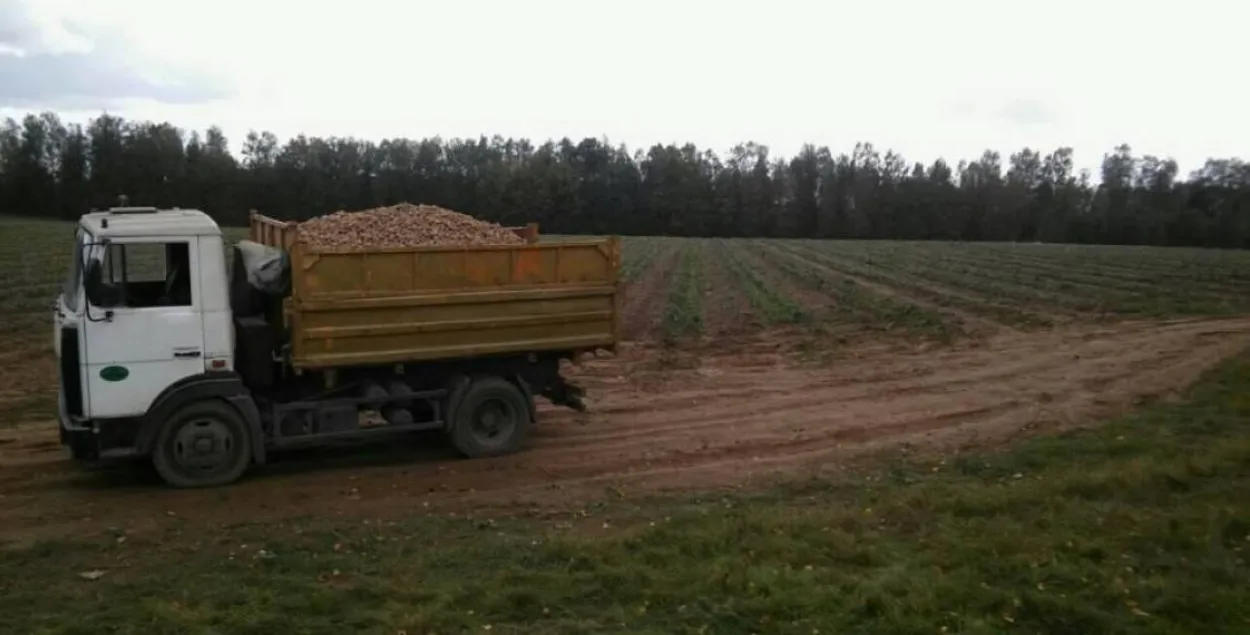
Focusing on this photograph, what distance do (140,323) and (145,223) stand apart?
2.82 feet

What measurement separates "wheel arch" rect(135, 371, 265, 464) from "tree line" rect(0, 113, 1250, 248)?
51.1 meters

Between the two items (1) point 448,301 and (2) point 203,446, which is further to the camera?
(1) point 448,301

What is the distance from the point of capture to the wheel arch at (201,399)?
29.2 feet

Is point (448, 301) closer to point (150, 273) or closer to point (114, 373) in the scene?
point (150, 273)

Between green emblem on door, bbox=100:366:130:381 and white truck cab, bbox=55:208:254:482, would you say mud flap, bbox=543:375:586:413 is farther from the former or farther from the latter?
green emblem on door, bbox=100:366:130:381

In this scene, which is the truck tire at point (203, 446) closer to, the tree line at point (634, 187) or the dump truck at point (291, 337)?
the dump truck at point (291, 337)

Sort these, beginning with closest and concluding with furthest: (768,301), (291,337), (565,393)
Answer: (291,337)
(565,393)
(768,301)

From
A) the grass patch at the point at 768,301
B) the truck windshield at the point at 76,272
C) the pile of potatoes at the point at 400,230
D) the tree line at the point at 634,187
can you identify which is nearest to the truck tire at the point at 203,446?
the truck windshield at the point at 76,272

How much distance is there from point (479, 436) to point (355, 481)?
4.45 ft

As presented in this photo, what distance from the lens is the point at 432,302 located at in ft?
31.8

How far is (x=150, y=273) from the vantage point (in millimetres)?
8945

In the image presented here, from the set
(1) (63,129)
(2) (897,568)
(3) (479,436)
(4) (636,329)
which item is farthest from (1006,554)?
(1) (63,129)

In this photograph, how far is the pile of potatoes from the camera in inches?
393

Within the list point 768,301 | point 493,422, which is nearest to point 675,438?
point 493,422
